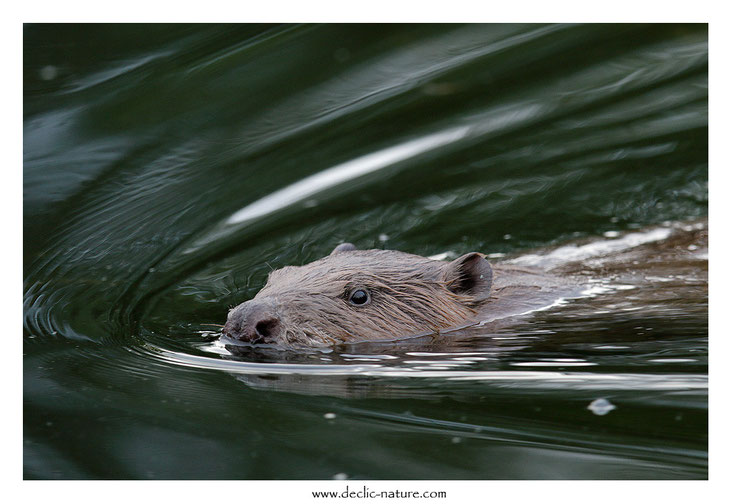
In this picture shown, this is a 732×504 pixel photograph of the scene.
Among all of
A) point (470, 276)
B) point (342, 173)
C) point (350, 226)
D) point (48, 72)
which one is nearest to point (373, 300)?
point (470, 276)

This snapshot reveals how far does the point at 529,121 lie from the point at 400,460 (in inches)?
190

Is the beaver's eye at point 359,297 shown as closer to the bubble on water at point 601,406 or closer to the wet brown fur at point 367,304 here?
the wet brown fur at point 367,304

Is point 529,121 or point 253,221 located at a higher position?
point 529,121

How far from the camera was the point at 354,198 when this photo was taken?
691 centimetres

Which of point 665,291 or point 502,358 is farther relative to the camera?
point 665,291

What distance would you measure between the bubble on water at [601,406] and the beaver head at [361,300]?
1.23 metres

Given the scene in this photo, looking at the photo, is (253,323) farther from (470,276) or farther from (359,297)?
(470,276)

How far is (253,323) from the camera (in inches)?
169

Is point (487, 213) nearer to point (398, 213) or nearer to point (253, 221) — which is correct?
point (398, 213)

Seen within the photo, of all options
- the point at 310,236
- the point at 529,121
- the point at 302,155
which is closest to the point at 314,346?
the point at 310,236

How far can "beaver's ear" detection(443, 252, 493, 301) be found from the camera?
5016 millimetres

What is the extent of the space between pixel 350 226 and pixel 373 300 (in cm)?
190

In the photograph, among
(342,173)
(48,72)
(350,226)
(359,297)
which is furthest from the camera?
(48,72)

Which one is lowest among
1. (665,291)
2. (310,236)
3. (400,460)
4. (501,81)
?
(400,460)
